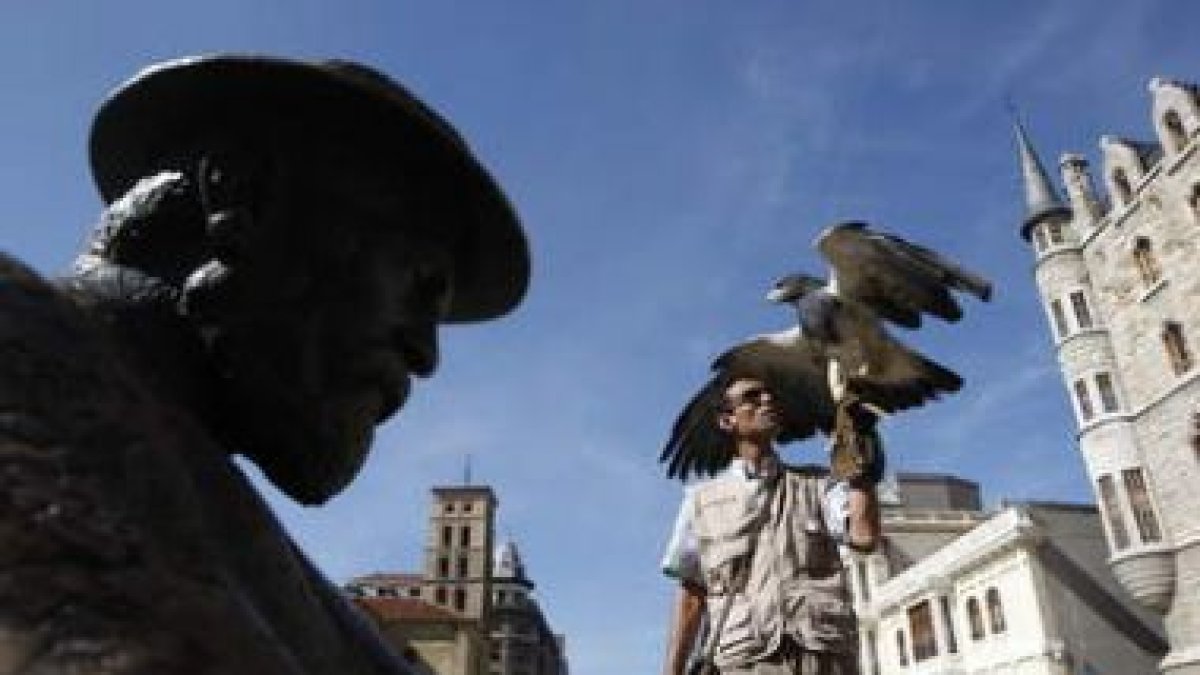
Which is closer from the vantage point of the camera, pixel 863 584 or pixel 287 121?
pixel 287 121

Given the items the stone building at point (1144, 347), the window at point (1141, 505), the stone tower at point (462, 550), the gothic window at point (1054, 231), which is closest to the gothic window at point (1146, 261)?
the stone building at point (1144, 347)

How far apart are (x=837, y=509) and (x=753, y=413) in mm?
511

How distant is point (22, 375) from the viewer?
0.80 m

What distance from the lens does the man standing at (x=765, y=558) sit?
11.7ft

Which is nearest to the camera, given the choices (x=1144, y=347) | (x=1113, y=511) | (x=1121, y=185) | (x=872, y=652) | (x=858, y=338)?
(x=858, y=338)

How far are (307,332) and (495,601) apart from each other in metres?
96.8

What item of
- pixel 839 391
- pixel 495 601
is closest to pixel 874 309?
pixel 839 391

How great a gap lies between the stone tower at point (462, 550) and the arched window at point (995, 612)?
45890 mm

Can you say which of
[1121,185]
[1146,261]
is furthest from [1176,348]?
[1121,185]

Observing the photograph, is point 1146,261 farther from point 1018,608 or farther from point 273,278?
point 273,278

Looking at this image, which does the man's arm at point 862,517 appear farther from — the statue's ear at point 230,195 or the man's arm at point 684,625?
the statue's ear at point 230,195

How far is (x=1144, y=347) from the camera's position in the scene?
2823 centimetres

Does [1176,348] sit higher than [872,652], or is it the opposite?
[1176,348]

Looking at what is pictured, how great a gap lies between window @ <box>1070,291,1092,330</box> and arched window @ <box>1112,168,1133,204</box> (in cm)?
375
